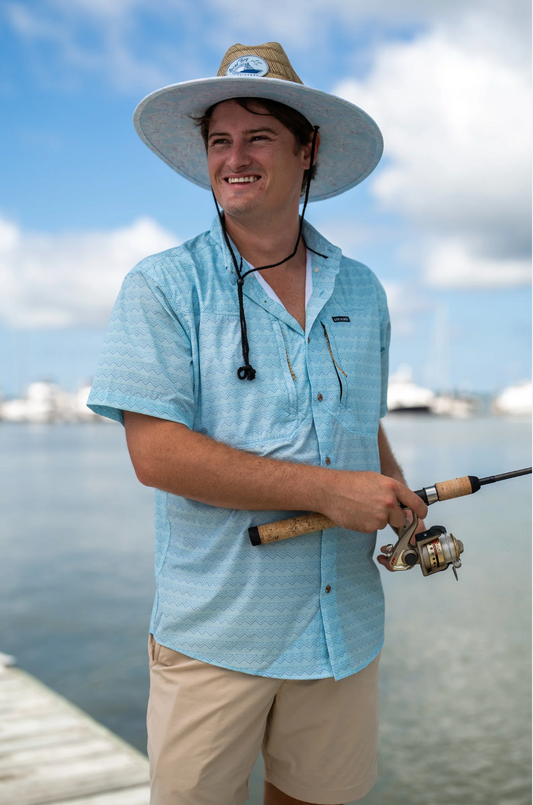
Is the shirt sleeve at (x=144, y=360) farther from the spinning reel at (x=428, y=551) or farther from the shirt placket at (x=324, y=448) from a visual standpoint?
the spinning reel at (x=428, y=551)

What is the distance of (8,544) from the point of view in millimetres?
13008

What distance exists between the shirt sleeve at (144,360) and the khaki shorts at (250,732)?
63cm

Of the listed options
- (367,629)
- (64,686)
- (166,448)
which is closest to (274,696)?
(367,629)

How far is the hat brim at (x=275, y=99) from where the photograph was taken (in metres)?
1.90

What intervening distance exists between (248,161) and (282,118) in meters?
0.17

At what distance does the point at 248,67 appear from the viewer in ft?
6.29

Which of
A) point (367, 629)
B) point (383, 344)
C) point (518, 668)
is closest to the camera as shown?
point (367, 629)

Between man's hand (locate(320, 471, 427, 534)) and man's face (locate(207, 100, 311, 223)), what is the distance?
0.73 m

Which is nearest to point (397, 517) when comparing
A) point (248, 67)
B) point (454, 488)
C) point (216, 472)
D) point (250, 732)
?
point (454, 488)

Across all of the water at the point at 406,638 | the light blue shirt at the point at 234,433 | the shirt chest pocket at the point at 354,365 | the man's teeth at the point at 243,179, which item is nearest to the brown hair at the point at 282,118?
the man's teeth at the point at 243,179

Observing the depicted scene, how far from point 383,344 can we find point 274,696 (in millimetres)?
1047

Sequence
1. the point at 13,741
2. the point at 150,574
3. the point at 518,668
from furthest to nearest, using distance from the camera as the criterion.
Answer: the point at 150,574 < the point at 518,668 < the point at 13,741

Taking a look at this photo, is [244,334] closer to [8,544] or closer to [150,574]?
[150,574]

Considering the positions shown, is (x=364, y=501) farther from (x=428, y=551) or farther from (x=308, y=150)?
Result: (x=308, y=150)
